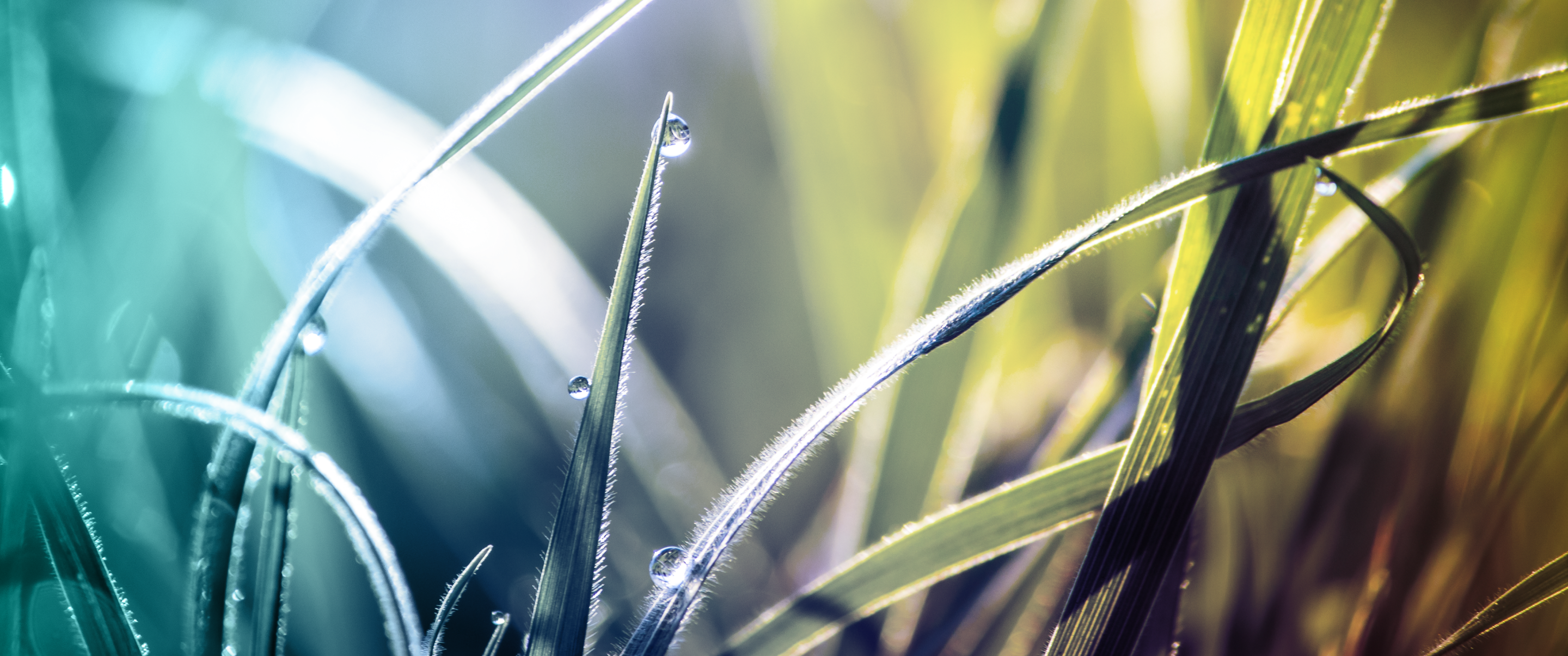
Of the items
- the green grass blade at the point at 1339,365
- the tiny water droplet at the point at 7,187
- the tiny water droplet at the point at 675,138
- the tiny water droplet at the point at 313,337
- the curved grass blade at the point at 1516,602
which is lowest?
the curved grass blade at the point at 1516,602

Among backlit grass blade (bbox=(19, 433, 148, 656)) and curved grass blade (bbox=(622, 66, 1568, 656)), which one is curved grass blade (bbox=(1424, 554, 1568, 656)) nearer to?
curved grass blade (bbox=(622, 66, 1568, 656))

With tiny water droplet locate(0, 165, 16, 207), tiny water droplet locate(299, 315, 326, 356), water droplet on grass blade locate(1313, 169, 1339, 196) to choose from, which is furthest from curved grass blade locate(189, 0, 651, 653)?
water droplet on grass blade locate(1313, 169, 1339, 196)

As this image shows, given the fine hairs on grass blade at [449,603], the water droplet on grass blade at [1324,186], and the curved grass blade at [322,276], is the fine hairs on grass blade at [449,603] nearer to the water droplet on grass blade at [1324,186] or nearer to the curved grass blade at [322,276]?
the curved grass blade at [322,276]

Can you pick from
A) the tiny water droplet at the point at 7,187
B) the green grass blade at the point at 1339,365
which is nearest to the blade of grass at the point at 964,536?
the green grass blade at the point at 1339,365

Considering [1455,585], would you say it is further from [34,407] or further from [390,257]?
[390,257]

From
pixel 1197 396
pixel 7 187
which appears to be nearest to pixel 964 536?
pixel 1197 396
